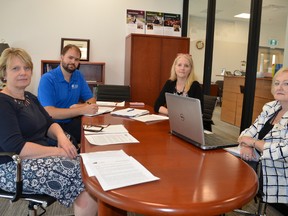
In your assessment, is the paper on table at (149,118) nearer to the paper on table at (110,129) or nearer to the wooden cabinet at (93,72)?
the paper on table at (110,129)

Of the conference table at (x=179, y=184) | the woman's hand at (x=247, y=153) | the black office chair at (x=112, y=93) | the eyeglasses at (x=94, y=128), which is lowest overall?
the woman's hand at (x=247, y=153)

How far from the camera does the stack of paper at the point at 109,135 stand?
145 centimetres

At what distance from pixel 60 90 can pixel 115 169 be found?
5.70ft

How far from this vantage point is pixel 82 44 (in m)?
4.59

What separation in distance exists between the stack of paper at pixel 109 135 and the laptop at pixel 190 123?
28cm

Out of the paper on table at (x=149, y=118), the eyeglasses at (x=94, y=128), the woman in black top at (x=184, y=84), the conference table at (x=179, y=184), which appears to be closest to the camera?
the conference table at (x=179, y=184)

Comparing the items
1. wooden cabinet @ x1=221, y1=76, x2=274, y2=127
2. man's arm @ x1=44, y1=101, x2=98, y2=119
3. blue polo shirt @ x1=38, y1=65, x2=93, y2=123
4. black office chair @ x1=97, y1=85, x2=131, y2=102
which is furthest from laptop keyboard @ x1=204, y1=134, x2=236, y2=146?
wooden cabinet @ x1=221, y1=76, x2=274, y2=127

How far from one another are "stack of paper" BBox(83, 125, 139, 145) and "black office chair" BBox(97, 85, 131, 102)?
172cm

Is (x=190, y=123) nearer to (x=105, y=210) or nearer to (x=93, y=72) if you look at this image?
(x=105, y=210)

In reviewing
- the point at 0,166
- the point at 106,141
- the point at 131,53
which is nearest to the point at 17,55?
the point at 0,166

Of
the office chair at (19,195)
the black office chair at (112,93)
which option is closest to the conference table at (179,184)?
the office chair at (19,195)

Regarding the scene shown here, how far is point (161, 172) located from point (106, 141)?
1.61 ft

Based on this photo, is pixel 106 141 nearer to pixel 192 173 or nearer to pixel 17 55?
pixel 192 173

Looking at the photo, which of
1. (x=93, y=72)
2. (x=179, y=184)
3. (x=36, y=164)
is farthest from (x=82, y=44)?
(x=179, y=184)
